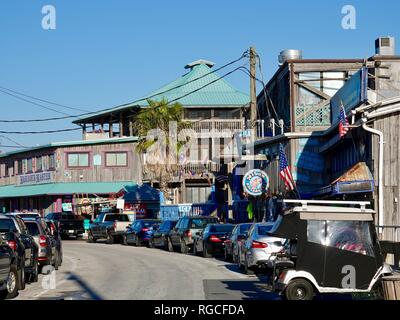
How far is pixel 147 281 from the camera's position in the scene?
2022 cm

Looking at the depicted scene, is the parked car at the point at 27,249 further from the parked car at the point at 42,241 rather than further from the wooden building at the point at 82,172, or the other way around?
the wooden building at the point at 82,172

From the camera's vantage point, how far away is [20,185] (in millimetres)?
68625

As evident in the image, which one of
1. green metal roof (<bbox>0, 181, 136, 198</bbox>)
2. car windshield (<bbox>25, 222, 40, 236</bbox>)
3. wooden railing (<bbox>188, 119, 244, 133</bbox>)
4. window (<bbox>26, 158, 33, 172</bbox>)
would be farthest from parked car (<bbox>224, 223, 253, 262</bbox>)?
window (<bbox>26, 158, 33, 172</bbox>)

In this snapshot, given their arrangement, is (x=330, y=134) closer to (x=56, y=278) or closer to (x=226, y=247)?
(x=226, y=247)

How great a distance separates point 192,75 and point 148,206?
14685mm

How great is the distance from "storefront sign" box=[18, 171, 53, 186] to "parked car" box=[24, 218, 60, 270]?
39737 mm

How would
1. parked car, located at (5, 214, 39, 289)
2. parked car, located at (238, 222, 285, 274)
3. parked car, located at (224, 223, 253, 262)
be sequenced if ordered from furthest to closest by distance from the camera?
parked car, located at (224, 223, 253, 262)
parked car, located at (238, 222, 285, 274)
parked car, located at (5, 214, 39, 289)

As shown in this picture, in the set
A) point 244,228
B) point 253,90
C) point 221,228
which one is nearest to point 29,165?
point 253,90

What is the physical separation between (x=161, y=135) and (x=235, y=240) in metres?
28.0

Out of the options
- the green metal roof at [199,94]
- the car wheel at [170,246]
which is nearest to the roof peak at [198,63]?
the green metal roof at [199,94]

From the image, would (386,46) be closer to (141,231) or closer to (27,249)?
Answer: (141,231)

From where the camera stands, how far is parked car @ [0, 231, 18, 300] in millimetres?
16016

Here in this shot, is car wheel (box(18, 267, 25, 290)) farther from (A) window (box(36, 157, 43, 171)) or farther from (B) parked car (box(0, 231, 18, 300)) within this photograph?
(A) window (box(36, 157, 43, 171))
